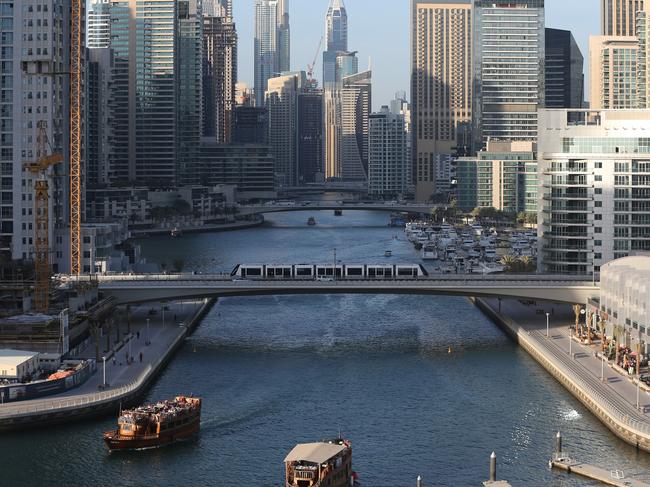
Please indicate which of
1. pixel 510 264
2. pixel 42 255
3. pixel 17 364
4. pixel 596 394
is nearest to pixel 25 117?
pixel 42 255

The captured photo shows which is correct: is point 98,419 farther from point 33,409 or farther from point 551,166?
point 551,166

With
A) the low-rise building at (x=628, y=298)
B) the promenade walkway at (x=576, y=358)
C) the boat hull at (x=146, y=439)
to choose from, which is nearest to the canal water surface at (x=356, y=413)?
the boat hull at (x=146, y=439)

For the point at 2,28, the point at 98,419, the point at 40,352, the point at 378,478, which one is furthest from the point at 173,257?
the point at 378,478

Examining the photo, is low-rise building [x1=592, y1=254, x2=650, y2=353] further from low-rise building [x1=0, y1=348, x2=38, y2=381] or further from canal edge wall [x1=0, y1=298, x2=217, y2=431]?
low-rise building [x1=0, y1=348, x2=38, y2=381]

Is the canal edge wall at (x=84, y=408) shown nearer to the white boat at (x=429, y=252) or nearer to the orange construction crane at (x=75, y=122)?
the orange construction crane at (x=75, y=122)

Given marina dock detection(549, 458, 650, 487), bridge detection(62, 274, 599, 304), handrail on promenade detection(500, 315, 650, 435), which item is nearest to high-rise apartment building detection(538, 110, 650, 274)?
bridge detection(62, 274, 599, 304)
